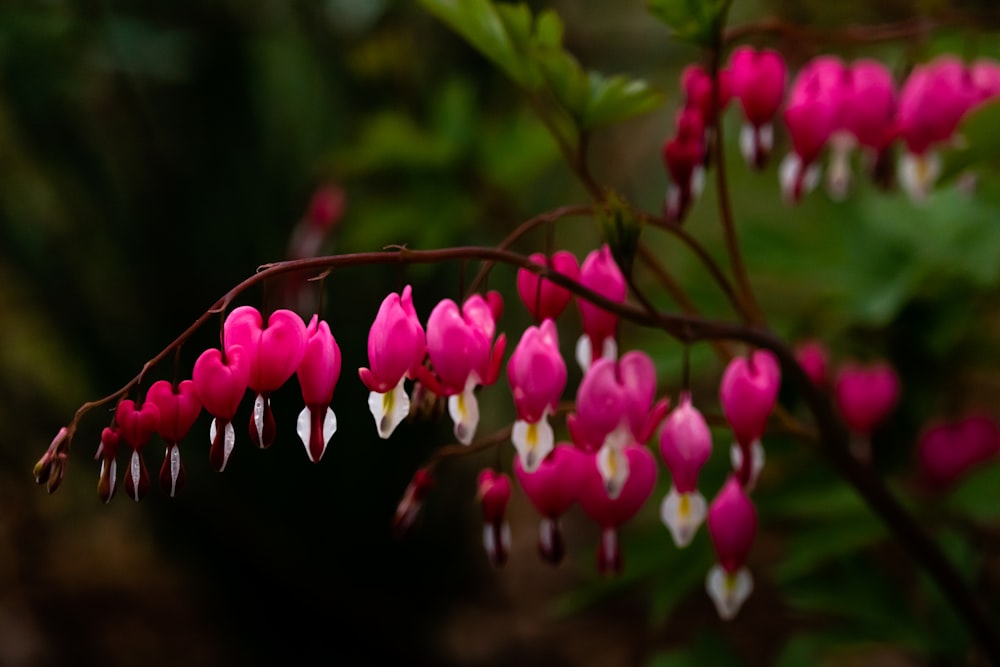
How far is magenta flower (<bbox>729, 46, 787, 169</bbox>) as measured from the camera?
1.07 m

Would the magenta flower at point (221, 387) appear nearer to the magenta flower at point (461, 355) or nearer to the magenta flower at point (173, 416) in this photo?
the magenta flower at point (173, 416)

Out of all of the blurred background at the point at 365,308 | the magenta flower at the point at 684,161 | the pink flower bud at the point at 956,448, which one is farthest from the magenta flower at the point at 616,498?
the pink flower bud at the point at 956,448

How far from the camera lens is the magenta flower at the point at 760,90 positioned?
1072mm

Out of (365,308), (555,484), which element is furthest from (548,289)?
(365,308)

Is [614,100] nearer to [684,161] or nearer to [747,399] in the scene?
[684,161]

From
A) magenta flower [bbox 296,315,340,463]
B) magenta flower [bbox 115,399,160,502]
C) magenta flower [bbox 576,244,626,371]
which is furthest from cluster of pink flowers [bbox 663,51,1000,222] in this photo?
magenta flower [bbox 115,399,160,502]

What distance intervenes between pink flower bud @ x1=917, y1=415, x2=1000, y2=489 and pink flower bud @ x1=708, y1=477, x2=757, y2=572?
2.57ft

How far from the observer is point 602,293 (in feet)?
2.81

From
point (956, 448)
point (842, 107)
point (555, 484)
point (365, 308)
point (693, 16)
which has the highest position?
point (693, 16)

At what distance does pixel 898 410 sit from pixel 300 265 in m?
1.32

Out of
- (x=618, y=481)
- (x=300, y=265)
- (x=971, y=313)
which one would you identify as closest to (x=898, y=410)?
(x=971, y=313)

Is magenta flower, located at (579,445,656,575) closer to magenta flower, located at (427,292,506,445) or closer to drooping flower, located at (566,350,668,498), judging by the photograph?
drooping flower, located at (566,350,668,498)

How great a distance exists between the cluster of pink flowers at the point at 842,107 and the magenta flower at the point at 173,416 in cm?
58

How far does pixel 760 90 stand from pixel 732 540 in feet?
1.62
